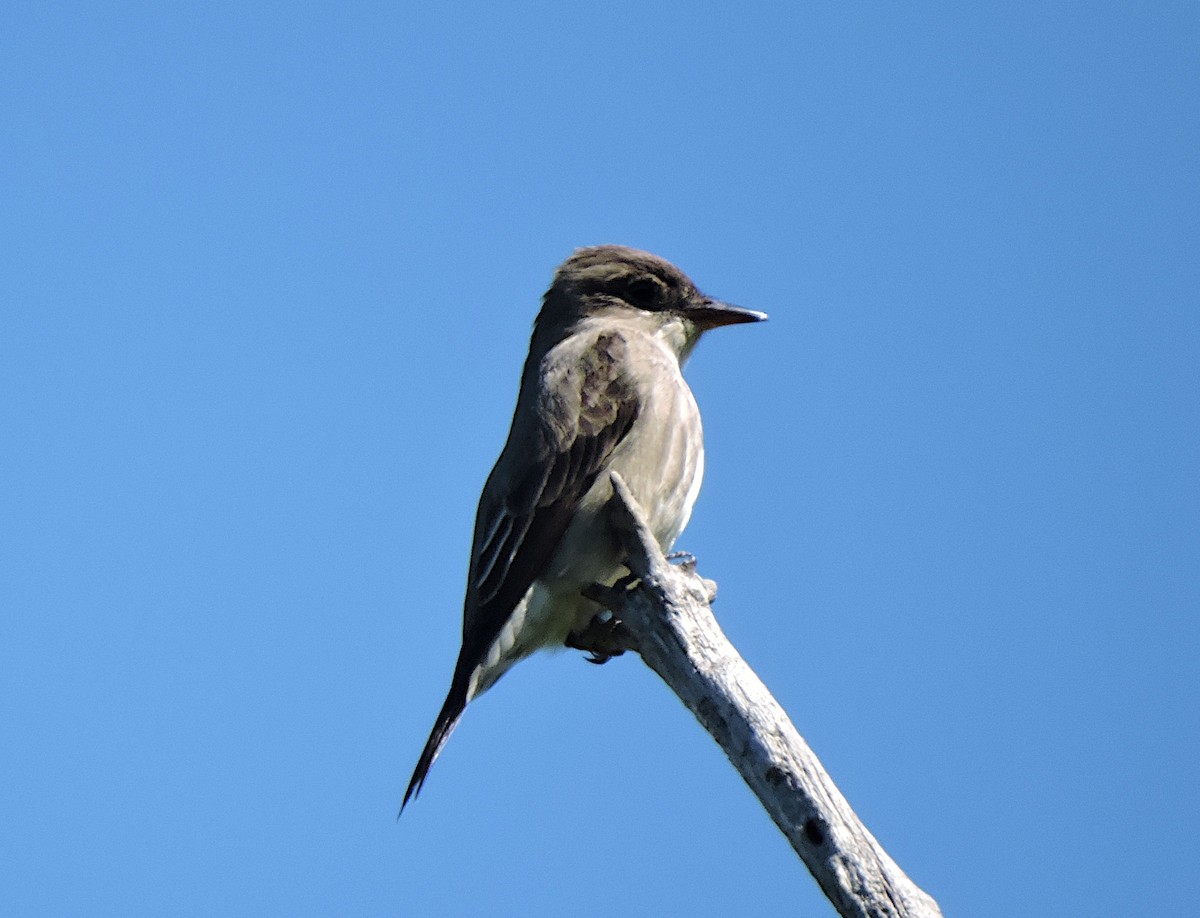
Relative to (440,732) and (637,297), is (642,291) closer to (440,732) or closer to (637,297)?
(637,297)

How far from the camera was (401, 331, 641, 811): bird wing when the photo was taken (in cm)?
654

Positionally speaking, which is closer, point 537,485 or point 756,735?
point 756,735

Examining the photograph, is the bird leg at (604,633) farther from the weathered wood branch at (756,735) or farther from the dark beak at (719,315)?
the dark beak at (719,315)

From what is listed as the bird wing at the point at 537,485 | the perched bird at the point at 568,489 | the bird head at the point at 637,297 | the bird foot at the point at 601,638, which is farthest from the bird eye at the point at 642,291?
the bird foot at the point at 601,638

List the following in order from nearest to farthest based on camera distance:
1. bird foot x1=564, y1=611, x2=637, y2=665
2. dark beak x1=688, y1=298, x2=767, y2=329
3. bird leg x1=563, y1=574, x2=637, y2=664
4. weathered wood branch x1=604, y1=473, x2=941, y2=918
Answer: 1. weathered wood branch x1=604, y1=473, x2=941, y2=918
2. bird leg x1=563, y1=574, x2=637, y2=664
3. bird foot x1=564, y1=611, x2=637, y2=665
4. dark beak x1=688, y1=298, x2=767, y2=329

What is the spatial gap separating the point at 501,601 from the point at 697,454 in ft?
3.92

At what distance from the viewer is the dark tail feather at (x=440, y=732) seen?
20.2 feet

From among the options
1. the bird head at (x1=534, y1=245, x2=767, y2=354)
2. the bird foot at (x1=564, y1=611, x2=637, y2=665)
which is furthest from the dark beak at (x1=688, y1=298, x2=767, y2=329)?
the bird foot at (x1=564, y1=611, x2=637, y2=665)

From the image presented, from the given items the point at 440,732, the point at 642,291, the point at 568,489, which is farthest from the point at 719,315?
the point at 440,732

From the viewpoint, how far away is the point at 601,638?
6648 mm

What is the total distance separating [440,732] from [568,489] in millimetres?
1166

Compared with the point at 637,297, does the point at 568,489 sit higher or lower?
lower

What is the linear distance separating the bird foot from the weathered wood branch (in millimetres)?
532

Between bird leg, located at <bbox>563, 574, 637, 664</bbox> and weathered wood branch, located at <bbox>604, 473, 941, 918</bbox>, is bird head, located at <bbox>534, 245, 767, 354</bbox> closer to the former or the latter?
bird leg, located at <bbox>563, 574, 637, 664</bbox>
